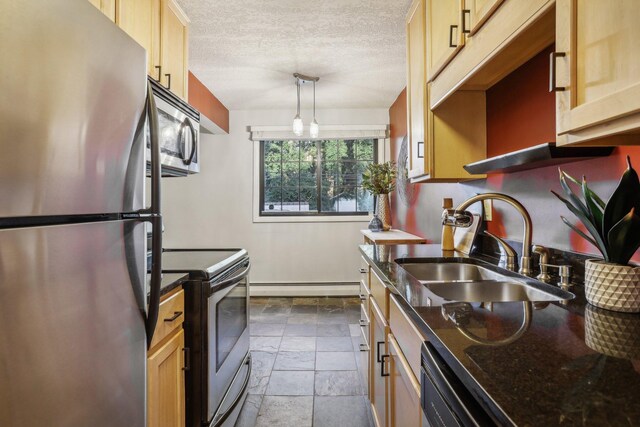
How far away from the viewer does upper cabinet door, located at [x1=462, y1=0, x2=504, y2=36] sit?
1.13 meters

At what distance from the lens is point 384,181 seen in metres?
3.70

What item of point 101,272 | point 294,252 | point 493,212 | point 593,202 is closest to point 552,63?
point 593,202

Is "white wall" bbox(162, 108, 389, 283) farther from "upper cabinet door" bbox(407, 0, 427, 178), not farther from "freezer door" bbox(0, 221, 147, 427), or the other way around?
"freezer door" bbox(0, 221, 147, 427)

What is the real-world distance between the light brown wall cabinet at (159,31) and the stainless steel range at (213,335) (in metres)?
1.04

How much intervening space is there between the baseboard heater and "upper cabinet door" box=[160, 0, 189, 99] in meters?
2.86

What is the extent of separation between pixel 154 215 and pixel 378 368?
122 cm

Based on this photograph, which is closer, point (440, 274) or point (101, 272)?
point (101, 272)

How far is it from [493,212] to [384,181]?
6.38ft

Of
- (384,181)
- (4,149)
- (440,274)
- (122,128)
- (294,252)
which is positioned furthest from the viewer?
(294,252)

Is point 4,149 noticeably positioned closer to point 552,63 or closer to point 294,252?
point 552,63

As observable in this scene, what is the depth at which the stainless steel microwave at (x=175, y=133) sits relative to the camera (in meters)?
1.62

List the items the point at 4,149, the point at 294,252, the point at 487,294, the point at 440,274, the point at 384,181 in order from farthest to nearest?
the point at 294,252 < the point at 384,181 < the point at 440,274 < the point at 487,294 < the point at 4,149

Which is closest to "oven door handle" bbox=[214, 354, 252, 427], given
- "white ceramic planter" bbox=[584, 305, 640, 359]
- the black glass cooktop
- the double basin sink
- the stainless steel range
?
the stainless steel range

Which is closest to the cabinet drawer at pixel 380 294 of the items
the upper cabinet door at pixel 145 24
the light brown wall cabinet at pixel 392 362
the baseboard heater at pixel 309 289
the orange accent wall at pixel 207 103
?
the light brown wall cabinet at pixel 392 362
